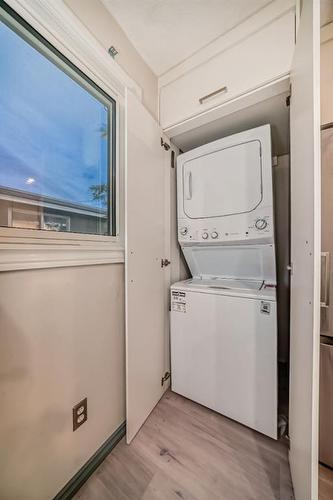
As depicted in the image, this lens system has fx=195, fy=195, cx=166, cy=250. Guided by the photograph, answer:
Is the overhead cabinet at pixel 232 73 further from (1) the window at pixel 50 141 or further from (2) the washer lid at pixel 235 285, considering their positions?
(2) the washer lid at pixel 235 285

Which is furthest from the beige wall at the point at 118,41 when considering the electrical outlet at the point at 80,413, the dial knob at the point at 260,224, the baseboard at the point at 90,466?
the baseboard at the point at 90,466

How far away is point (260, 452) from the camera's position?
122 centimetres

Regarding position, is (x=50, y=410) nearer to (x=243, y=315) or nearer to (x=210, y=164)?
(x=243, y=315)

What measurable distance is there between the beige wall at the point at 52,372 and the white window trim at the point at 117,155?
66 mm

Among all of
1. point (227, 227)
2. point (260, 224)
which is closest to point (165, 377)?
point (227, 227)

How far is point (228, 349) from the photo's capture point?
140cm

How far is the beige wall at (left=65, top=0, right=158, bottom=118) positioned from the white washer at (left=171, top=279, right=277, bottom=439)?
62.4 inches

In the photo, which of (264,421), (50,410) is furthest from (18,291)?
(264,421)

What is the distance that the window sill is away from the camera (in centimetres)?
78

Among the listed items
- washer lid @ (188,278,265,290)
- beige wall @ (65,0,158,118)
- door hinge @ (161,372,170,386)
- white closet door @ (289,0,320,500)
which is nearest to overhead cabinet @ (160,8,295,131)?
beige wall @ (65,0,158,118)

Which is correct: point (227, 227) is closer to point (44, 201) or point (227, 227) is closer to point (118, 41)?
point (44, 201)

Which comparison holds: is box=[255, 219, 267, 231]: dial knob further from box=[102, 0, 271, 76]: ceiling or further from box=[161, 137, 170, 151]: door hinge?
box=[102, 0, 271, 76]: ceiling

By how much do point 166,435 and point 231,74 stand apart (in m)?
2.44

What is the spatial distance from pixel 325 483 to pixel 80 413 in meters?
1.37
